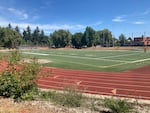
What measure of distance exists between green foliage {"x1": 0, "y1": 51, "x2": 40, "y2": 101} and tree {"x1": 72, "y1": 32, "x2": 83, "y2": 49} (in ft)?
343

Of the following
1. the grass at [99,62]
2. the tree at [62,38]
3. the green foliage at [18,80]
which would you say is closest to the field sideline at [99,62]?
the grass at [99,62]

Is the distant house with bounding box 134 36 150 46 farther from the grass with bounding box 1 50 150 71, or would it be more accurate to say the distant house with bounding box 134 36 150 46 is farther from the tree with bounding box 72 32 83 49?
the grass with bounding box 1 50 150 71

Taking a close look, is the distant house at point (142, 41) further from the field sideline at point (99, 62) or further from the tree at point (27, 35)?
the field sideline at point (99, 62)

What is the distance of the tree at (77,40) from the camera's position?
370 feet

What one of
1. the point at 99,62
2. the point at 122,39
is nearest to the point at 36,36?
the point at 122,39

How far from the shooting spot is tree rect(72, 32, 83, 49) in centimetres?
11272

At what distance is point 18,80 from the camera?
7.98 metres

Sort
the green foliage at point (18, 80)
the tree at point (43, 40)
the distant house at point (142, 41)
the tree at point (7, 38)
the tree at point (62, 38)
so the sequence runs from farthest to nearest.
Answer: the tree at point (43, 40) < the distant house at point (142, 41) < the tree at point (62, 38) < the tree at point (7, 38) < the green foliage at point (18, 80)

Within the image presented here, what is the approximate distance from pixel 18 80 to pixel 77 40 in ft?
345

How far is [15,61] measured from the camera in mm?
8289

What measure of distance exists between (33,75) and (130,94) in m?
7.71

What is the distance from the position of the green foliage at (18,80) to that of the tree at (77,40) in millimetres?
104514

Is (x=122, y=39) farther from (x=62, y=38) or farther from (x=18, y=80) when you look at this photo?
(x=18, y=80)

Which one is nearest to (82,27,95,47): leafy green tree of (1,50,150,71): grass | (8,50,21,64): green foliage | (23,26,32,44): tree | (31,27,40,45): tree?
(31,27,40,45): tree
